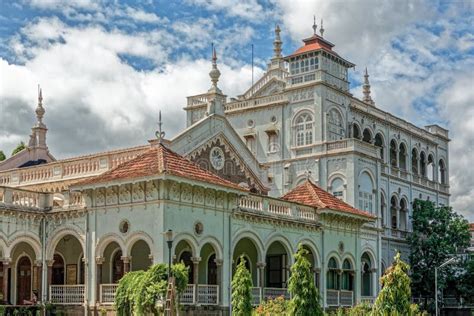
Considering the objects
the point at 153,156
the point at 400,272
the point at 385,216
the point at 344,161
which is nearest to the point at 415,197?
the point at 385,216

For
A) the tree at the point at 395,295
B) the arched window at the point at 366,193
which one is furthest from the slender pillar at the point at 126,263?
the arched window at the point at 366,193

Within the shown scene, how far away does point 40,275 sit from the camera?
34500 mm

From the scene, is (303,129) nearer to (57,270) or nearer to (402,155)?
(402,155)

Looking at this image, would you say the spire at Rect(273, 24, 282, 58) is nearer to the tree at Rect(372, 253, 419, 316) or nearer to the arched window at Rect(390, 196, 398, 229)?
the arched window at Rect(390, 196, 398, 229)

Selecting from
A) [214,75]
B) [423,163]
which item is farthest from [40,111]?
[423,163]

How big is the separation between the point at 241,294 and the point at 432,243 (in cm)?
3108

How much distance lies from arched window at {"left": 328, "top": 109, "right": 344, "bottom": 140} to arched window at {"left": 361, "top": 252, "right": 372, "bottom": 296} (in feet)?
33.6

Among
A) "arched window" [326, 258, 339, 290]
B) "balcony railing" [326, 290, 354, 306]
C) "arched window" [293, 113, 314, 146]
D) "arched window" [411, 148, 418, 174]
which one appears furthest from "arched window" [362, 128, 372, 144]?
"arched window" [326, 258, 339, 290]

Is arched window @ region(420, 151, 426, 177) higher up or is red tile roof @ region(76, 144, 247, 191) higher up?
arched window @ region(420, 151, 426, 177)

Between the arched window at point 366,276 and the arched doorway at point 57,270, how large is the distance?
57.6 feet

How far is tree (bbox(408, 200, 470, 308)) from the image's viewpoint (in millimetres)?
A: 58500

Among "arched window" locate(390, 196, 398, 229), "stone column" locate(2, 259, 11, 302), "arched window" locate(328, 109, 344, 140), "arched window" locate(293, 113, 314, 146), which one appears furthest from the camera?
"arched window" locate(390, 196, 398, 229)

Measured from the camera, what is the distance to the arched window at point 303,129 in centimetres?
5591

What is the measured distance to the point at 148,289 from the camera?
28.4m
